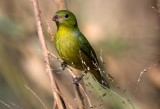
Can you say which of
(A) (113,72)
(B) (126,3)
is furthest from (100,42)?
(B) (126,3)

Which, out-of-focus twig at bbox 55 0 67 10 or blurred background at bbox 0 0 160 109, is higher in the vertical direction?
out-of-focus twig at bbox 55 0 67 10

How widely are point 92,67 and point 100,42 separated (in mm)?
689

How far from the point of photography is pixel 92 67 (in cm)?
A: 468

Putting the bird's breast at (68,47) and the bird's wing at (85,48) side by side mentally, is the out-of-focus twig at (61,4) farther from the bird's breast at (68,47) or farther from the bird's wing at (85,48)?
the bird's wing at (85,48)

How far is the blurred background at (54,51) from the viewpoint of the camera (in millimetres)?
5012

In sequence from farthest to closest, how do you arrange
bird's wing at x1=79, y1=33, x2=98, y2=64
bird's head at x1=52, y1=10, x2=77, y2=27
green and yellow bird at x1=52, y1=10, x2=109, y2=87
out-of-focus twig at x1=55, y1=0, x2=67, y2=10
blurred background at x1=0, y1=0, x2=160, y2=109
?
blurred background at x1=0, y1=0, x2=160, y2=109 < bird's wing at x1=79, y1=33, x2=98, y2=64 < green and yellow bird at x1=52, y1=10, x2=109, y2=87 < bird's head at x1=52, y1=10, x2=77, y2=27 < out-of-focus twig at x1=55, y1=0, x2=67, y2=10

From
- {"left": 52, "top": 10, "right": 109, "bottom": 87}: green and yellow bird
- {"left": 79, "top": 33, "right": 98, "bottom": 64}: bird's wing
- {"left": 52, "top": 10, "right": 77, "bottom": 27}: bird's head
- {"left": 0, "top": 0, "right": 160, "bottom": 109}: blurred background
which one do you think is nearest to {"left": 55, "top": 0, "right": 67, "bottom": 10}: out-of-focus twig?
{"left": 52, "top": 10, "right": 77, "bottom": 27}: bird's head

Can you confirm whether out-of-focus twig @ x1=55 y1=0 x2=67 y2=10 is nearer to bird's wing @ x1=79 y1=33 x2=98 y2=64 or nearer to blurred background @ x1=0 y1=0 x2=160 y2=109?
bird's wing @ x1=79 y1=33 x2=98 y2=64

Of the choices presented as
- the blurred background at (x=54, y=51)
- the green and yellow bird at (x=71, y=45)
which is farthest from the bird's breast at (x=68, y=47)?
the blurred background at (x=54, y=51)

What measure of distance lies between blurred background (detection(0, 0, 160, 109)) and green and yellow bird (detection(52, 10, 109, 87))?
1.16 ft

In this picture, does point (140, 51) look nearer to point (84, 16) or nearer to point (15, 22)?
point (84, 16)

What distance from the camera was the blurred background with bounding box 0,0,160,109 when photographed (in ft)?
16.4

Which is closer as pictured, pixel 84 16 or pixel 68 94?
pixel 68 94

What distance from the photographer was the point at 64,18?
449cm
